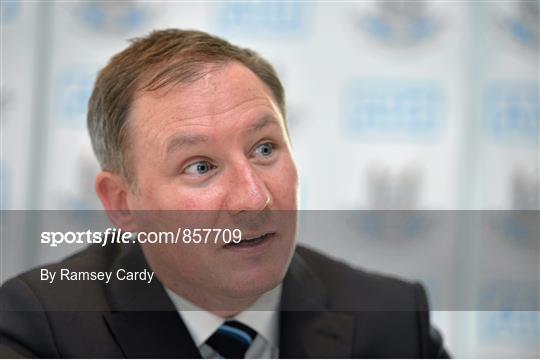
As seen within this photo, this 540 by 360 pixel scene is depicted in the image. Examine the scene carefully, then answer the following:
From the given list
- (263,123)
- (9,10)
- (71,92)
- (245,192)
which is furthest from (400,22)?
(245,192)

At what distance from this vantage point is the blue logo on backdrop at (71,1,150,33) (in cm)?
233

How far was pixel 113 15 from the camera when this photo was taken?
2.36 meters

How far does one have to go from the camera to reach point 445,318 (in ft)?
7.88

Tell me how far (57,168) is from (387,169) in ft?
3.61

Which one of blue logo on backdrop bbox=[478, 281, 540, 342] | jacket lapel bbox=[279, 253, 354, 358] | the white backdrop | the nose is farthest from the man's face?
blue logo on backdrop bbox=[478, 281, 540, 342]

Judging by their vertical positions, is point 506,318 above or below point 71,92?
below

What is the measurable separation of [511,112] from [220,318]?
1.62 m

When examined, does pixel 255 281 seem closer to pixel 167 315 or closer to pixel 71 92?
pixel 167 315

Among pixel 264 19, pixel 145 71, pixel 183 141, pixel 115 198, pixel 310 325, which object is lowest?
pixel 310 325

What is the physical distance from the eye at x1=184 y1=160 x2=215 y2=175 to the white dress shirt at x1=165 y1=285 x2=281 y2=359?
9.3 inches

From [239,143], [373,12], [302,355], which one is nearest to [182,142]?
[239,143]

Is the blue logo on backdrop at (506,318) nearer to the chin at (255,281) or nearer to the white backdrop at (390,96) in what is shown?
the white backdrop at (390,96)

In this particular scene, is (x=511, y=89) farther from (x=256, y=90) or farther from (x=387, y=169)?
(x=256, y=90)

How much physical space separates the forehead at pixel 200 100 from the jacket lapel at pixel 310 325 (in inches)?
13.7
